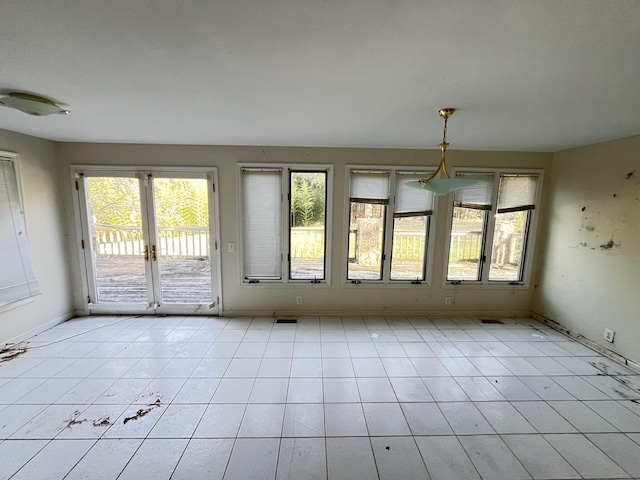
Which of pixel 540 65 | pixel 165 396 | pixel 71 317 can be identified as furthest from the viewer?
pixel 71 317

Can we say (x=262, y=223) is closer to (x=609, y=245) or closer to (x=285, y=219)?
(x=285, y=219)

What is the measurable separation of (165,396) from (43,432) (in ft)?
2.43

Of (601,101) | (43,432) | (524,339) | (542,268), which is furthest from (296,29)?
(542,268)

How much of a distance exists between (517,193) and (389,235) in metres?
1.91

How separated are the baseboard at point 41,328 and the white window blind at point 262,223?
2434 millimetres

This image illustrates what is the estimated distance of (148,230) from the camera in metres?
3.70

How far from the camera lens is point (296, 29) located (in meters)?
1.20

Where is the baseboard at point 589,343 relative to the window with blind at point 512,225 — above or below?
below

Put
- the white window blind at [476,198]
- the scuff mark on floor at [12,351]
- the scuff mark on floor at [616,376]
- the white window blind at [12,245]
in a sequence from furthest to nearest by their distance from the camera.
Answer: the white window blind at [476,198]
the white window blind at [12,245]
the scuff mark on floor at [12,351]
the scuff mark on floor at [616,376]

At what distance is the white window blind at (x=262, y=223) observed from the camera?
3.72 meters

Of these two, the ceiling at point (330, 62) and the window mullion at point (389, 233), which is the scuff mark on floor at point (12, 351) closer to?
the ceiling at point (330, 62)

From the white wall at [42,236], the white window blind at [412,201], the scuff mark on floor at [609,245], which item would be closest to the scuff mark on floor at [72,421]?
the white wall at [42,236]

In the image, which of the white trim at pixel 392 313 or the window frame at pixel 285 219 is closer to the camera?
the window frame at pixel 285 219

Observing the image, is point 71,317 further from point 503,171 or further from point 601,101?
point 503,171
